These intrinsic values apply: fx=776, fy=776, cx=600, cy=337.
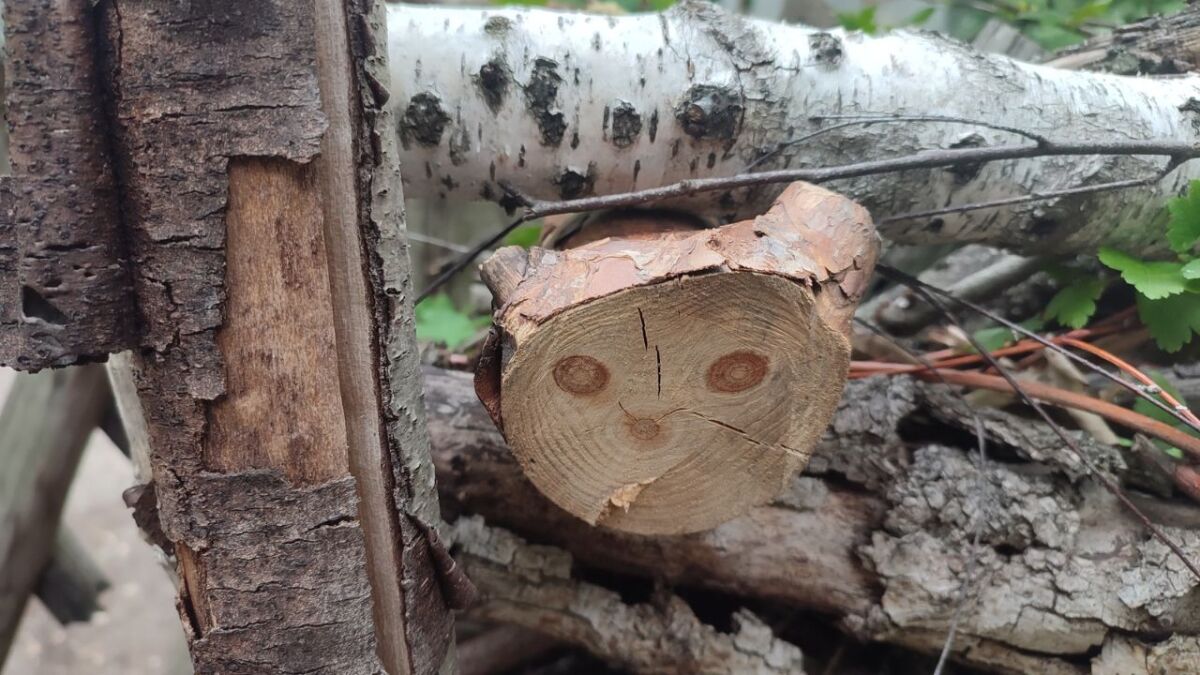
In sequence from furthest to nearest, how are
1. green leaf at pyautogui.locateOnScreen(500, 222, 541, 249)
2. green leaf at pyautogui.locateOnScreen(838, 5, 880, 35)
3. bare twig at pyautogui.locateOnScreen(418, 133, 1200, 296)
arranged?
green leaf at pyautogui.locateOnScreen(838, 5, 880, 35) < green leaf at pyautogui.locateOnScreen(500, 222, 541, 249) < bare twig at pyautogui.locateOnScreen(418, 133, 1200, 296)

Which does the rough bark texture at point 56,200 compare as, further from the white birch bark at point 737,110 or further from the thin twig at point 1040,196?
the thin twig at point 1040,196

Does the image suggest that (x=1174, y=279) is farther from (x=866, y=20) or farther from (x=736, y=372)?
(x=866, y=20)

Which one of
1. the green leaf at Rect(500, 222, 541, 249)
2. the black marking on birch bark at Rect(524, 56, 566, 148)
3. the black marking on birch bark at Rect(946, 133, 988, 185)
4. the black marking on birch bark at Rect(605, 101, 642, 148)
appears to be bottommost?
the green leaf at Rect(500, 222, 541, 249)

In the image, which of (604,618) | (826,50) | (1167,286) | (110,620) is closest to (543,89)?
(826,50)

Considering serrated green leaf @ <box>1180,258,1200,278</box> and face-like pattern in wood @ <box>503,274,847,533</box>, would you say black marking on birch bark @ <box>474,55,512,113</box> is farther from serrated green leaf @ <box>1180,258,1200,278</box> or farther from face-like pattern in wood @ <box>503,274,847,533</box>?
serrated green leaf @ <box>1180,258,1200,278</box>

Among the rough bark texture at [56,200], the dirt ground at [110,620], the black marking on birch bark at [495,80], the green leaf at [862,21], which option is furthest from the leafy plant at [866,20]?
the dirt ground at [110,620]

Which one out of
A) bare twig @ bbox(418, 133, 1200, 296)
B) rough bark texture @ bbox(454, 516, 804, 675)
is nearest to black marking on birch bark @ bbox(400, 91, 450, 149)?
bare twig @ bbox(418, 133, 1200, 296)

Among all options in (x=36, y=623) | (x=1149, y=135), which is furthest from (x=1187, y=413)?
(x=36, y=623)
